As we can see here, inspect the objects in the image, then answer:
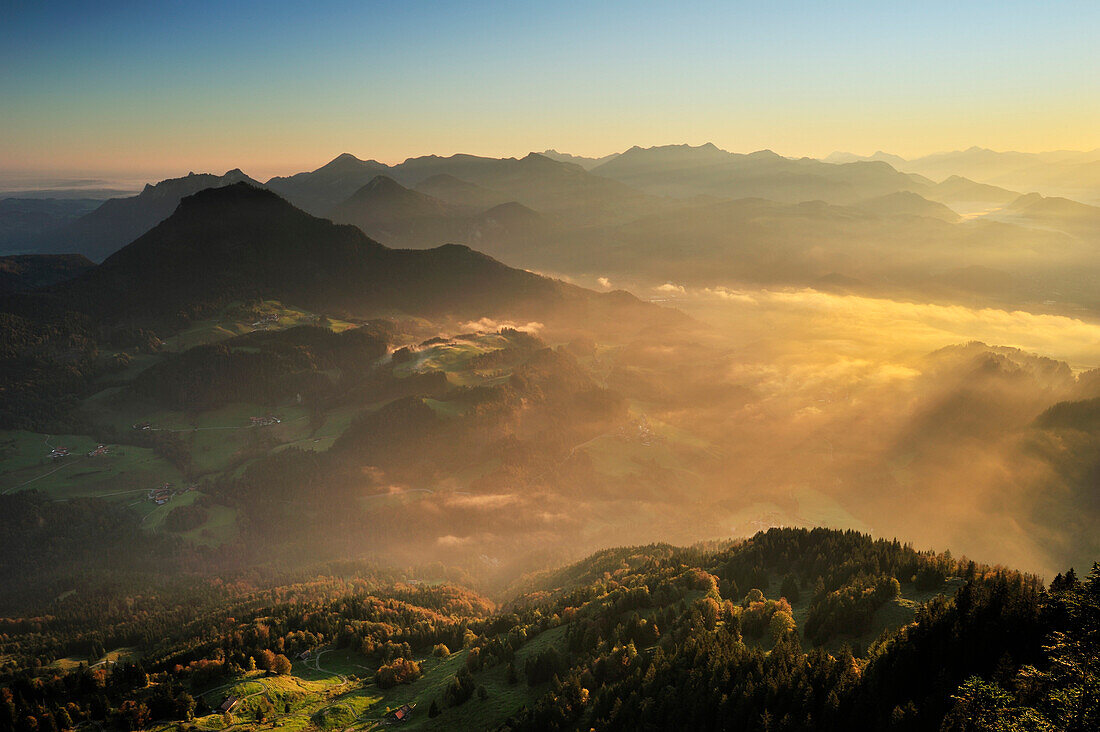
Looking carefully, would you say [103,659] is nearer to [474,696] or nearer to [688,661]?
[474,696]

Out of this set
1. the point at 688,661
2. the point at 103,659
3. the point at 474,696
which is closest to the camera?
the point at 688,661

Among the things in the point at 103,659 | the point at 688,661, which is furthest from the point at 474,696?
the point at 103,659

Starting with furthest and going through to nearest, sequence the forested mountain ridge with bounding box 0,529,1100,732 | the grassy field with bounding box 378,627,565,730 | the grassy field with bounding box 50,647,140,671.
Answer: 1. the grassy field with bounding box 50,647,140,671
2. the grassy field with bounding box 378,627,565,730
3. the forested mountain ridge with bounding box 0,529,1100,732

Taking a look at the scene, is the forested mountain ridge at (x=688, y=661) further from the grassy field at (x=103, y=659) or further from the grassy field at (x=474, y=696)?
the grassy field at (x=103, y=659)

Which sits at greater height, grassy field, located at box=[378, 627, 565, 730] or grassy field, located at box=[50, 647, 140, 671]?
grassy field, located at box=[378, 627, 565, 730]

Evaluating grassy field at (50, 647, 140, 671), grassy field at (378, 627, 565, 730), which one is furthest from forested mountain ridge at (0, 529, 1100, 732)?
grassy field at (50, 647, 140, 671)

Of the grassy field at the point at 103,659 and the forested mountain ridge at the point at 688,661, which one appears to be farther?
the grassy field at the point at 103,659

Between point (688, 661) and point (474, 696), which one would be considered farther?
point (474, 696)

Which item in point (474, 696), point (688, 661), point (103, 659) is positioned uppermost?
point (688, 661)

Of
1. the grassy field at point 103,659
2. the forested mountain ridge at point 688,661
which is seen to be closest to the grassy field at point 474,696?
the forested mountain ridge at point 688,661

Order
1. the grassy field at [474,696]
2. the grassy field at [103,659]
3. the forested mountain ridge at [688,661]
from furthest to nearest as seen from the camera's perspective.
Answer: the grassy field at [103,659] → the grassy field at [474,696] → the forested mountain ridge at [688,661]

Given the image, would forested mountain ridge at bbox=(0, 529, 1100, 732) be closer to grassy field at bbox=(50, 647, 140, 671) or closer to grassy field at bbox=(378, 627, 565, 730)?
grassy field at bbox=(378, 627, 565, 730)

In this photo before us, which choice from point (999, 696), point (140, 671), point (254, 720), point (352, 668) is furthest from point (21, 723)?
point (999, 696)
